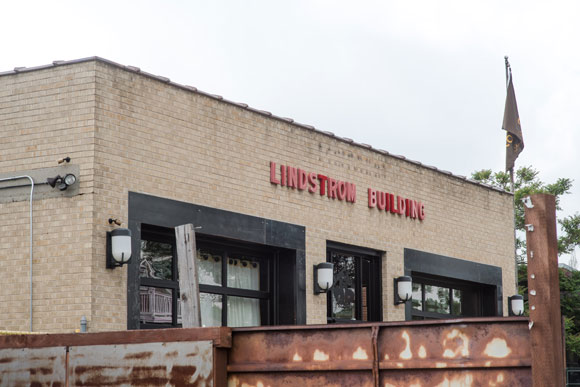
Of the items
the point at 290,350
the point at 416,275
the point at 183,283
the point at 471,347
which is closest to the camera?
the point at 471,347

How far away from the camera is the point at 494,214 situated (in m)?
23.3

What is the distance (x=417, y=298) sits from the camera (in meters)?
20.9

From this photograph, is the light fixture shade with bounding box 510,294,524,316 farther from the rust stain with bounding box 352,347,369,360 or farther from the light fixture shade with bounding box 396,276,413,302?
the rust stain with bounding box 352,347,369,360

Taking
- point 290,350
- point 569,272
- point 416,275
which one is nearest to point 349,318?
point 416,275

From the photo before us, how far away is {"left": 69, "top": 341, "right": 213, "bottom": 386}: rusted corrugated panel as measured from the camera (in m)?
7.55

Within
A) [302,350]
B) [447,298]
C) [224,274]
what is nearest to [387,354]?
Result: [302,350]

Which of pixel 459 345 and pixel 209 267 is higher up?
pixel 209 267

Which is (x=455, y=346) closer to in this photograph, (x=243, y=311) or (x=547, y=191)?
(x=243, y=311)

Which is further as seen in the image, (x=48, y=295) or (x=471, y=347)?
(x=48, y=295)

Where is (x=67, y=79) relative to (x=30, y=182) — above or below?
above

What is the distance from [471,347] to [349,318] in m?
12.1

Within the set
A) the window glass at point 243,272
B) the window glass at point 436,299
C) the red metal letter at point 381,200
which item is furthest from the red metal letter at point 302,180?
the window glass at point 436,299

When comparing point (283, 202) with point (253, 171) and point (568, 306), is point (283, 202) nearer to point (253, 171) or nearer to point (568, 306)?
point (253, 171)

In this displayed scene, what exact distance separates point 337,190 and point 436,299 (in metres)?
5.01
